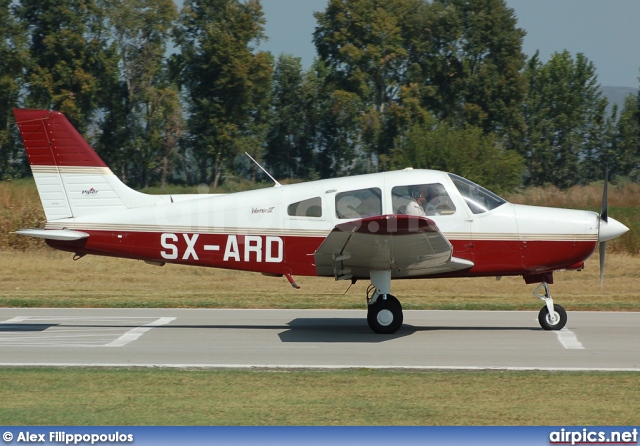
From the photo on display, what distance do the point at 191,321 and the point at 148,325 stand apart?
2.37 feet

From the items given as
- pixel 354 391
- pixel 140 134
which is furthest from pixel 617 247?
pixel 140 134

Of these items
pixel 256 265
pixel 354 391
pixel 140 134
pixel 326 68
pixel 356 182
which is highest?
pixel 326 68

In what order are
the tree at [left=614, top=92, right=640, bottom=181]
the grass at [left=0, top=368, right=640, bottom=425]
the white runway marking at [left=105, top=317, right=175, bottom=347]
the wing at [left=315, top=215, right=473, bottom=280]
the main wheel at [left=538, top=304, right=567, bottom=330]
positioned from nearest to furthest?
the grass at [left=0, top=368, right=640, bottom=425] → the wing at [left=315, top=215, right=473, bottom=280] → the white runway marking at [left=105, top=317, right=175, bottom=347] → the main wheel at [left=538, top=304, right=567, bottom=330] → the tree at [left=614, top=92, right=640, bottom=181]

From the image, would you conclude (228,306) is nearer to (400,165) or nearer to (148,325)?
(148,325)

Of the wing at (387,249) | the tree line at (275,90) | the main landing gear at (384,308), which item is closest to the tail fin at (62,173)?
the wing at (387,249)

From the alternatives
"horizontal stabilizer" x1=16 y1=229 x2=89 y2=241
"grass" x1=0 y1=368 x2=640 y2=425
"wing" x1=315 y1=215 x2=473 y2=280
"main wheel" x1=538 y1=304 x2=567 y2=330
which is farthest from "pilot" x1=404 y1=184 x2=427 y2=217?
"horizontal stabilizer" x1=16 y1=229 x2=89 y2=241

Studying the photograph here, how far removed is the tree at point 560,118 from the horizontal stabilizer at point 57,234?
4509cm

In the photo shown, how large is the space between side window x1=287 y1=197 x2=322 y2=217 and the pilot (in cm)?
121

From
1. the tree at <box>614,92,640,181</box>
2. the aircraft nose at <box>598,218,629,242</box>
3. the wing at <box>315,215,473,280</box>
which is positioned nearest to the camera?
the wing at <box>315,215,473,280</box>

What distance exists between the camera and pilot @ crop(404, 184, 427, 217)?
1075 cm

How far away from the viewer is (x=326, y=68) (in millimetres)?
54906

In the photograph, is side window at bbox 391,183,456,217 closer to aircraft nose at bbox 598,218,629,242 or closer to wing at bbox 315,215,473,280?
wing at bbox 315,215,473,280

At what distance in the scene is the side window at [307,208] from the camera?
11133mm

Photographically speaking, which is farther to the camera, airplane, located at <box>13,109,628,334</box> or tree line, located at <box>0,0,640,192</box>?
tree line, located at <box>0,0,640,192</box>
